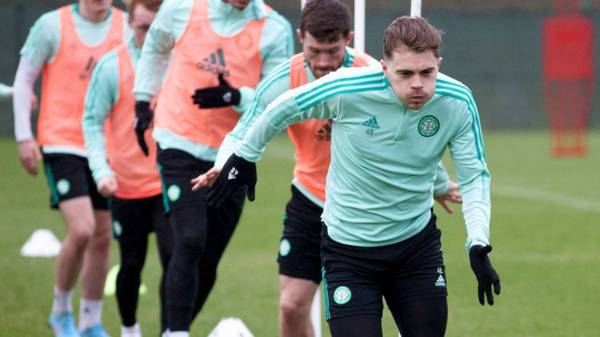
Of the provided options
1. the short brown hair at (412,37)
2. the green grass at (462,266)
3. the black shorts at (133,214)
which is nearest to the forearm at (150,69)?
the black shorts at (133,214)

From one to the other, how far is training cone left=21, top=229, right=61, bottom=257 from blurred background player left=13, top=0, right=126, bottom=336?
10.4ft

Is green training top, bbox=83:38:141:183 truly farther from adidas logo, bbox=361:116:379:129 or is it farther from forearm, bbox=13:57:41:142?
adidas logo, bbox=361:116:379:129

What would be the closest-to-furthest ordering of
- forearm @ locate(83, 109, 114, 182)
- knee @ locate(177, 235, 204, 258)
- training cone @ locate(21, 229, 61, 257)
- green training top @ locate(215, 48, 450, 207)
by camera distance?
green training top @ locate(215, 48, 450, 207) → knee @ locate(177, 235, 204, 258) → forearm @ locate(83, 109, 114, 182) → training cone @ locate(21, 229, 61, 257)

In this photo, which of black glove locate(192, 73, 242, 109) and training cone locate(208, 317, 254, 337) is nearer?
black glove locate(192, 73, 242, 109)

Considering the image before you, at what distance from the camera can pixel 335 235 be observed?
5289mm

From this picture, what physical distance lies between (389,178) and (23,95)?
11.9ft

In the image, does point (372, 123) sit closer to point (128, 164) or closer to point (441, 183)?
point (441, 183)

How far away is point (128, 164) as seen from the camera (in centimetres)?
777

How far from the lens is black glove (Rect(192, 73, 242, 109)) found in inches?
257

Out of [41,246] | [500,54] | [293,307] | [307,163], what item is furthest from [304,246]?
[500,54]

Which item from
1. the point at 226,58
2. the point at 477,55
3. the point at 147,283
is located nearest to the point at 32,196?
the point at 147,283

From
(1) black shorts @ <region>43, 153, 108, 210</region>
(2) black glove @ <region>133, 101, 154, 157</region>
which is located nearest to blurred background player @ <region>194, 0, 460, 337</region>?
(2) black glove @ <region>133, 101, 154, 157</region>

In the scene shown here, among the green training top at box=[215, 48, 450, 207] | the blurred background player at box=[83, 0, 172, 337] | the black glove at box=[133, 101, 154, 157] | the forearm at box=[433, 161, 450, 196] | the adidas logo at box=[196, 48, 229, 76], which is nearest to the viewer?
the green training top at box=[215, 48, 450, 207]

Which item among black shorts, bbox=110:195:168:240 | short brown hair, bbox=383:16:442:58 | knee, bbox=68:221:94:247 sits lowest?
Result: knee, bbox=68:221:94:247
